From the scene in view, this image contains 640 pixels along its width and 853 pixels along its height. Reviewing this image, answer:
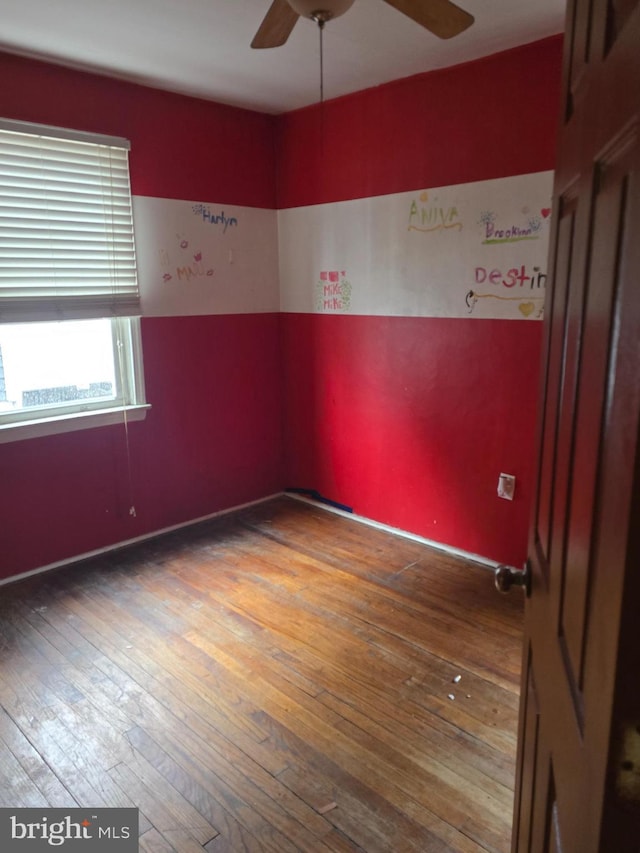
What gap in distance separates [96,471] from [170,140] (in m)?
1.85

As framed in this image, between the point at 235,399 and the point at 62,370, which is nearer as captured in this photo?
the point at 62,370

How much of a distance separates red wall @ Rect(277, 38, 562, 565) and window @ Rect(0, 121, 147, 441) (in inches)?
45.2

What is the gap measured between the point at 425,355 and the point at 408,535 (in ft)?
3.48

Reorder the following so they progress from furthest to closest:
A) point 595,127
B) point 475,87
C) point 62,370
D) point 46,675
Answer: point 62,370
point 475,87
point 46,675
point 595,127

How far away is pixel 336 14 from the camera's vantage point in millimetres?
1667

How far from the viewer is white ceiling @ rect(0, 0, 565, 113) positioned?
2.22 m

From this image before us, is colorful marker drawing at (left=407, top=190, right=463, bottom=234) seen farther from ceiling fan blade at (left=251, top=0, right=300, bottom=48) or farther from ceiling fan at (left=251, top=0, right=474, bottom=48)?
ceiling fan blade at (left=251, top=0, right=300, bottom=48)

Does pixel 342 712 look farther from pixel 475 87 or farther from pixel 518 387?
pixel 475 87

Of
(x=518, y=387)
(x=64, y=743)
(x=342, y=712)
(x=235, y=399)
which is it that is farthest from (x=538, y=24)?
(x=64, y=743)

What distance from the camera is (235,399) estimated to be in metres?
3.81

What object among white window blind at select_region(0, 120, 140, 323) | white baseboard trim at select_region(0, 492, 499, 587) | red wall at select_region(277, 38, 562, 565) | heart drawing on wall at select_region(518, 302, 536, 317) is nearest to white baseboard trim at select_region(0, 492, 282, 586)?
white baseboard trim at select_region(0, 492, 499, 587)

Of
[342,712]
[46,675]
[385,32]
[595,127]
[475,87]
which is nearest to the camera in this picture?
[595,127]

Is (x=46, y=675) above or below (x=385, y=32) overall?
below

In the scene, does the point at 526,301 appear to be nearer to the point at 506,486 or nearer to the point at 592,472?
the point at 506,486
